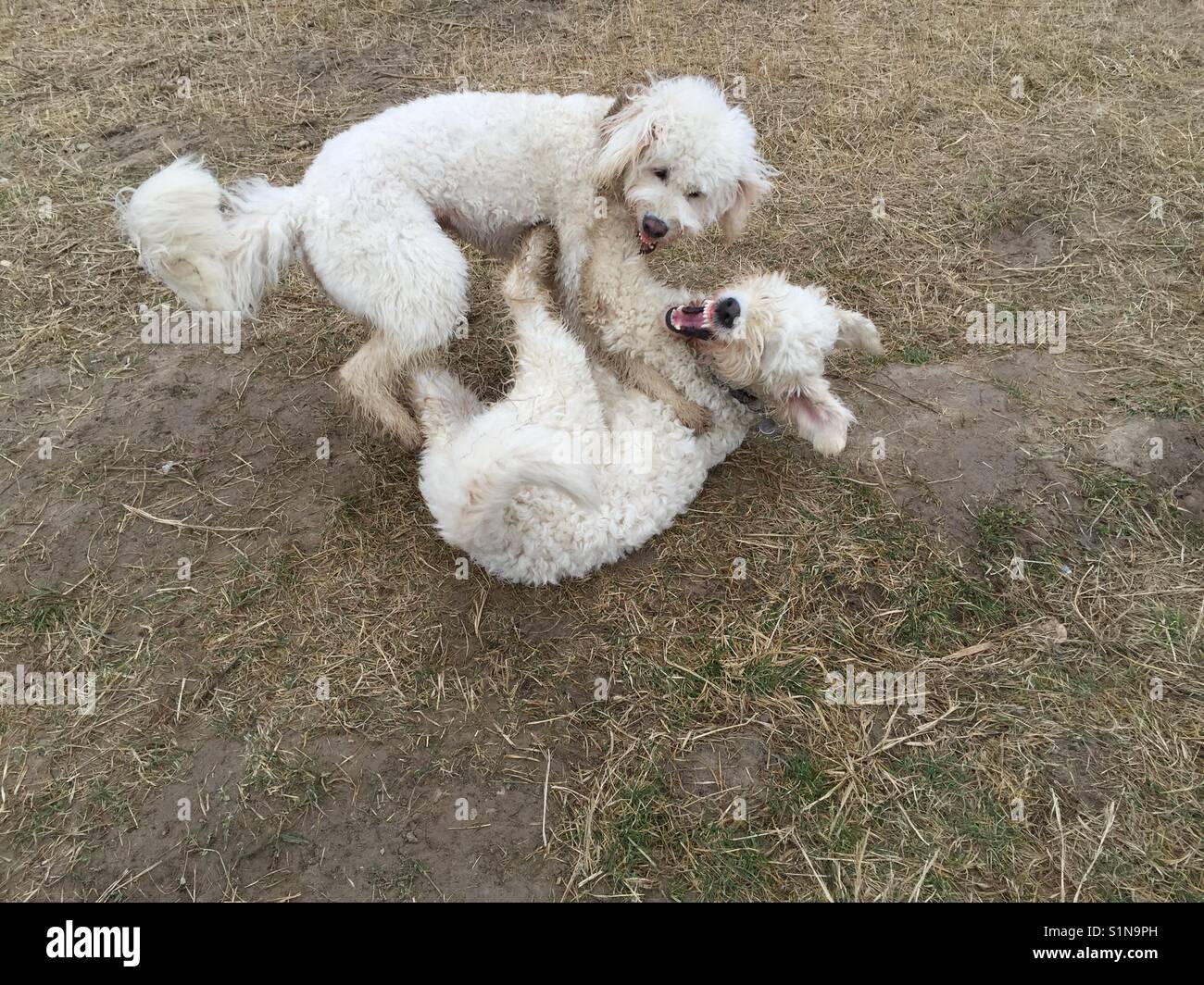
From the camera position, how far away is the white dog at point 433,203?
2.72 m

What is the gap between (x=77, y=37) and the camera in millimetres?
5797

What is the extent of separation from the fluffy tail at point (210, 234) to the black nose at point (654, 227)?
137 cm

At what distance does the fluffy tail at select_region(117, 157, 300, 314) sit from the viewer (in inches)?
102

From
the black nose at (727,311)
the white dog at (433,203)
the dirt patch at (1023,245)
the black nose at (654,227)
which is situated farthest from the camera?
the dirt patch at (1023,245)

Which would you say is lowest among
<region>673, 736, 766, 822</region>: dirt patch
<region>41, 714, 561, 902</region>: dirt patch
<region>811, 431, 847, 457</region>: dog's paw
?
<region>41, 714, 561, 902</region>: dirt patch

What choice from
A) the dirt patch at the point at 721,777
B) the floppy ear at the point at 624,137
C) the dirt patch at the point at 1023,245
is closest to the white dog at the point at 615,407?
the floppy ear at the point at 624,137

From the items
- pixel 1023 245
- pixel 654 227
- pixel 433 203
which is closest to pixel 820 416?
pixel 654 227

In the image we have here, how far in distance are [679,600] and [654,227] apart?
5.10 ft

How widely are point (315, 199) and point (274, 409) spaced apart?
1.22m

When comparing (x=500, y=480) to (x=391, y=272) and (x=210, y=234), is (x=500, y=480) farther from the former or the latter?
(x=210, y=234)

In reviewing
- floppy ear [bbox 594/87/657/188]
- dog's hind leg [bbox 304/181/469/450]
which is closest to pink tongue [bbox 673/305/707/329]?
floppy ear [bbox 594/87/657/188]

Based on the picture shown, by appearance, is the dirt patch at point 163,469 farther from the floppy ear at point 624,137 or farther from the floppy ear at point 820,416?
→ the floppy ear at point 820,416

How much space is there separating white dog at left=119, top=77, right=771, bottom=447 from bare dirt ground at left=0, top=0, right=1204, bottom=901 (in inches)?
31.3

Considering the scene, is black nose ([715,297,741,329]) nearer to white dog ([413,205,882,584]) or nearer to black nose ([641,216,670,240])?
white dog ([413,205,882,584])
